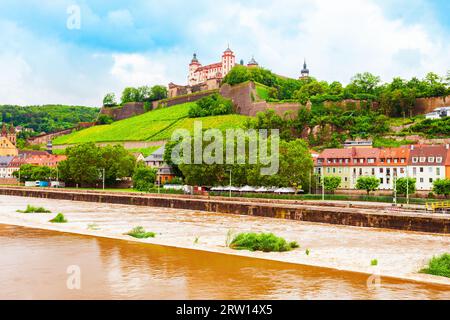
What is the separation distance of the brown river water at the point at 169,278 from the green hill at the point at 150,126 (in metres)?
76.9

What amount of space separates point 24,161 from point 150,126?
90.0 feet

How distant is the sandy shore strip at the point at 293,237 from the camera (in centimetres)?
2280

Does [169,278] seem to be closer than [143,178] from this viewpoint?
Yes

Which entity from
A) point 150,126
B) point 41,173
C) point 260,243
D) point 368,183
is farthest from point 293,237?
point 150,126

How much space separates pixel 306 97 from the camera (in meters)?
99.8

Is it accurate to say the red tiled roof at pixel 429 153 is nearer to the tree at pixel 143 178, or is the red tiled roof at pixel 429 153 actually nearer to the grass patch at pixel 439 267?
the tree at pixel 143 178

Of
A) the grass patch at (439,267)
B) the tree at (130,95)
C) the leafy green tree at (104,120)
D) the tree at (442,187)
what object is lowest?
the grass patch at (439,267)

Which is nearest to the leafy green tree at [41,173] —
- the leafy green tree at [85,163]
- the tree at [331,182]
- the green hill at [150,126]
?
the leafy green tree at [85,163]

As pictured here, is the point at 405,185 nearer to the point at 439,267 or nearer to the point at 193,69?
the point at 439,267

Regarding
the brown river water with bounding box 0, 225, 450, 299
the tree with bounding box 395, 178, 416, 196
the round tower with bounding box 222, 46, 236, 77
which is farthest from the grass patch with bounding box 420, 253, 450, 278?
the round tower with bounding box 222, 46, 236, 77

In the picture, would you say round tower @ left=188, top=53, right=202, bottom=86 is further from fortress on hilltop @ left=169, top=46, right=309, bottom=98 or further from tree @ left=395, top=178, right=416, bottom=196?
tree @ left=395, top=178, right=416, bottom=196

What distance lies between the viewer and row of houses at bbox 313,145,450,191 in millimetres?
60188

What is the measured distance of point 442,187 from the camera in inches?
2119

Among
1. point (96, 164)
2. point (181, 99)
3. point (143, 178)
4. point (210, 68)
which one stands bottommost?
point (143, 178)
